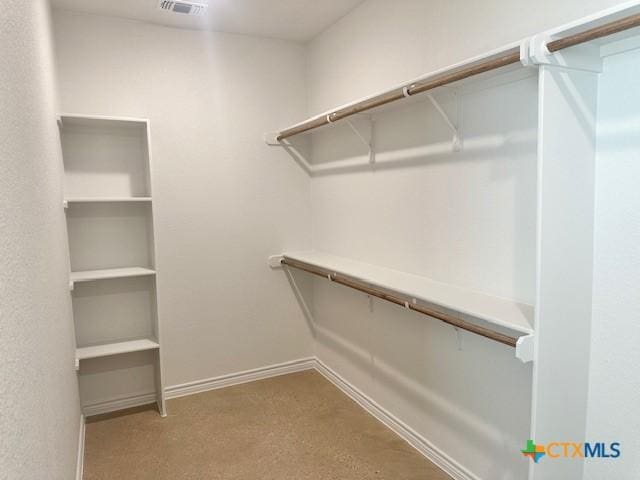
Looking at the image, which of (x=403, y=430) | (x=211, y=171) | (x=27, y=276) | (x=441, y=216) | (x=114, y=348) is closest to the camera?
(x=27, y=276)

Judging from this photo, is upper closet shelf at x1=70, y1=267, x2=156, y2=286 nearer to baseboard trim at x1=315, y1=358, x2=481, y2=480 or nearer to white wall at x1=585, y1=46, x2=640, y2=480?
baseboard trim at x1=315, y1=358, x2=481, y2=480

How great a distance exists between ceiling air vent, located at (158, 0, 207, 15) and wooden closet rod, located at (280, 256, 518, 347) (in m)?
1.70

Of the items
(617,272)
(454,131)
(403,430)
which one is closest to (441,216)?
(454,131)

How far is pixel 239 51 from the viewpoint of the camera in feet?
11.0

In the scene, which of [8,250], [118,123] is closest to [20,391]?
[8,250]

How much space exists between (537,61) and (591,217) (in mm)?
558

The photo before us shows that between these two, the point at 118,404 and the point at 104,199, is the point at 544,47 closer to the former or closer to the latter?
the point at 104,199

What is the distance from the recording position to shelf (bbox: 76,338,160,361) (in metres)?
2.84

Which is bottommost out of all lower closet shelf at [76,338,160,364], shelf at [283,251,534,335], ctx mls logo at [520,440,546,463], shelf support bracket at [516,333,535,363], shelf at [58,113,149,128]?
lower closet shelf at [76,338,160,364]

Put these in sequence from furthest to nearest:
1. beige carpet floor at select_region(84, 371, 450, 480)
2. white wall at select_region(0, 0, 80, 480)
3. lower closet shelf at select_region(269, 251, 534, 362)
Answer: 1. beige carpet floor at select_region(84, 371, 450, 480)
2. lower closet shelf at select_region(269, 251, 534, 362)
3. white wall at select_region(0, 0, 80, 480)

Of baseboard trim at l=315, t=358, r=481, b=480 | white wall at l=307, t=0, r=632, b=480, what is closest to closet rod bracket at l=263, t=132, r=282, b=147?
white wall at l=307, t=0, r=632, b=480

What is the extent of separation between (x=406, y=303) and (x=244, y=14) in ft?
6.85

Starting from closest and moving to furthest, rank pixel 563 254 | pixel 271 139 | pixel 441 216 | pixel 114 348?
pixel 563 254 < pixel 441 216 < pixel 114 348 < pixel 271 139

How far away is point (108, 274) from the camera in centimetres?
286
